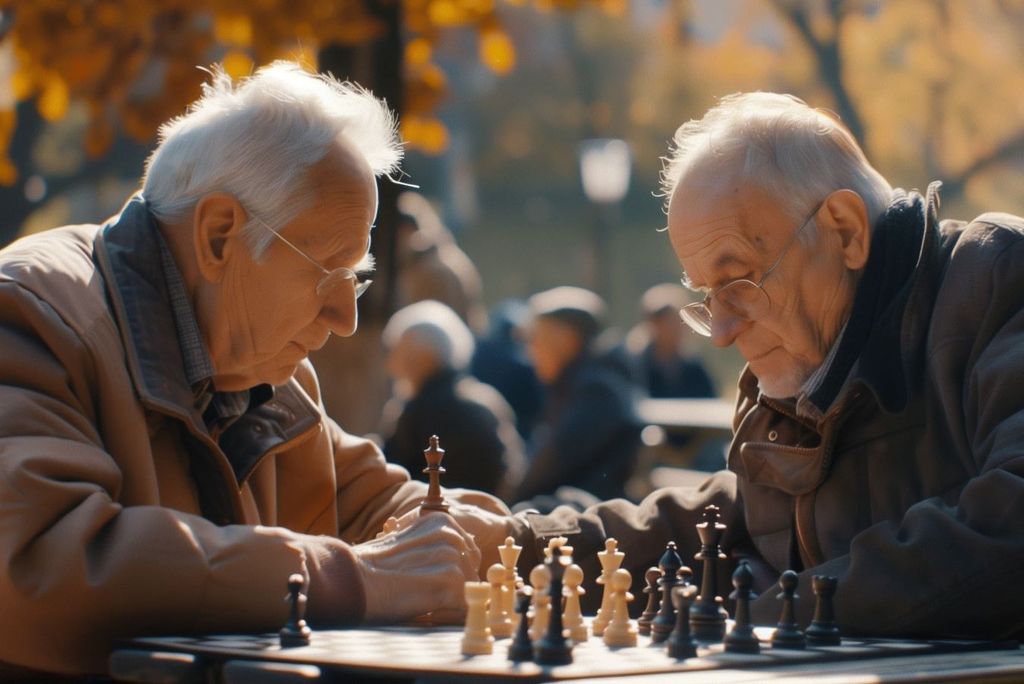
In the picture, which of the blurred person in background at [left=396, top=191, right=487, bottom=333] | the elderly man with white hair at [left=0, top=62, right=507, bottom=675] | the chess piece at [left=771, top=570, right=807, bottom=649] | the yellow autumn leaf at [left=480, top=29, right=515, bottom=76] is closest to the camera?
the chess piece at [left=771, top=570, right=807, bottom=649]

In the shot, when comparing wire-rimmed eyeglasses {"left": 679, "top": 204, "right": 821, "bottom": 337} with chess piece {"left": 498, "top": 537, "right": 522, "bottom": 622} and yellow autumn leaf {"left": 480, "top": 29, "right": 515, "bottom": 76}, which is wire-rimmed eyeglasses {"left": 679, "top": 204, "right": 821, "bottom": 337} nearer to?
chess piece {"left": 498, "top": 537, "right": 522, "bottom": 622}

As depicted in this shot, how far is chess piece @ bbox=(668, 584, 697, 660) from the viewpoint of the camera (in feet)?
10.3

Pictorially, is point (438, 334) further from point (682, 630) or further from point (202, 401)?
point (682, 630)

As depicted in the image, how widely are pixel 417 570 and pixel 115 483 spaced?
73 cm

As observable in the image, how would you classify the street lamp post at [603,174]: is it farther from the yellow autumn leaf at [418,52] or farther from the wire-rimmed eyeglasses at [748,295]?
the wire-rimmed eyeglasses at [748,295]

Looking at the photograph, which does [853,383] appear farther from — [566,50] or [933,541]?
[566,50]

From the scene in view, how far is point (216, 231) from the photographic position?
4203 mm

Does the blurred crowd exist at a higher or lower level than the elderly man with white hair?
higher

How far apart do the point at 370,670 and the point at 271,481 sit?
1.70 metres

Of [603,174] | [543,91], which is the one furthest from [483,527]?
[543,91]

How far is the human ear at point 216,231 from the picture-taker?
4180 millimetres

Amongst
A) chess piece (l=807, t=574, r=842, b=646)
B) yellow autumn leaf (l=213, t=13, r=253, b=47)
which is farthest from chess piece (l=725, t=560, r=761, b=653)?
yellow autumn leaf (l=213, t=13, r=253, b=47)

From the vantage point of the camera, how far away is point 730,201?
14.7 ft

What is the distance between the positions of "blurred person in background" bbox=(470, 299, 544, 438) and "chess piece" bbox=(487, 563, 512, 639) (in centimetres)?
874
